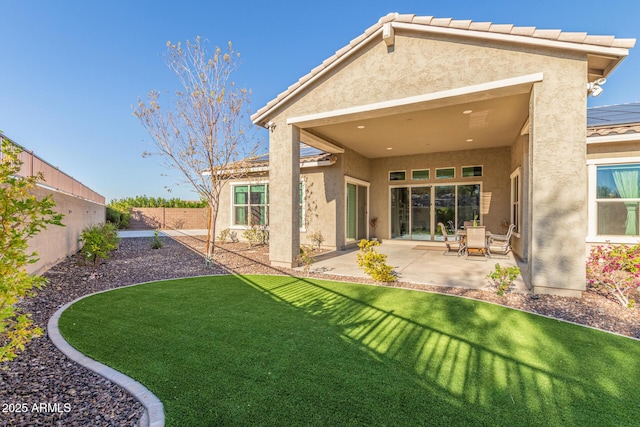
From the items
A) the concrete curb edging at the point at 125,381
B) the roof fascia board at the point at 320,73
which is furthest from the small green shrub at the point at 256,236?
the concrete curb edging at the point at 125,381

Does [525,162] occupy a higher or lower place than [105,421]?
higher

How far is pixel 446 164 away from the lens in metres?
13.3

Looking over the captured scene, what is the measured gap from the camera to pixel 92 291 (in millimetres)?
6309

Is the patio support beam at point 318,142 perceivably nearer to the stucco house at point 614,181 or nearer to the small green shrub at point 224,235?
the small green shrub at point 224,235

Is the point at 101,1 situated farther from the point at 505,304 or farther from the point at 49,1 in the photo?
the point at 505,304

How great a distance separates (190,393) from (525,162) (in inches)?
406

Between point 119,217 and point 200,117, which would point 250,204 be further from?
point 119,217

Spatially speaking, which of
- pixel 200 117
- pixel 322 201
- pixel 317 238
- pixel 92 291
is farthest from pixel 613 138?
pixel 92 291

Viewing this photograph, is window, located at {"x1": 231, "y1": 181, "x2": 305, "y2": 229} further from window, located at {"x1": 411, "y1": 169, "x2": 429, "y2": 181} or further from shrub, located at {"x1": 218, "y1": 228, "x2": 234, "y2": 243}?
window, located at {"x1": 411, "y1": 169, "x2": 429, "y2": 181}

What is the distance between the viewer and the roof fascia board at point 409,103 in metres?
5.95

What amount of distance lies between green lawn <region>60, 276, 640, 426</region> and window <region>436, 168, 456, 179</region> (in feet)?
29.4

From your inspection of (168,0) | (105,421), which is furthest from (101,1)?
(105,421)

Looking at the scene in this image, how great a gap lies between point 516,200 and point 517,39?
6.56 metres

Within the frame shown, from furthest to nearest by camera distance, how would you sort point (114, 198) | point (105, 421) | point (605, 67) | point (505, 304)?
point (114, 198), point (605, 67), point (505, 304), point (105, 421)
